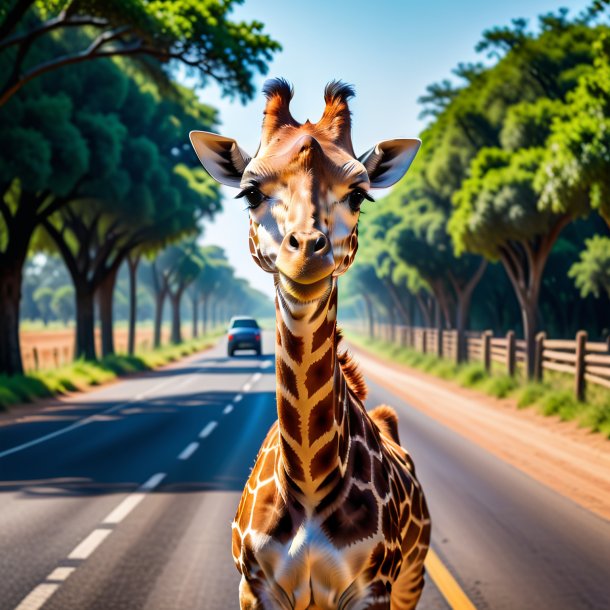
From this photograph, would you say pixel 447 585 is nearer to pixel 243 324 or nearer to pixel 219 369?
pixel 219 369

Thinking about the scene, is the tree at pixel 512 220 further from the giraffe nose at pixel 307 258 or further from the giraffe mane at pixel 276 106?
the giraffe nose at pixel 307 258

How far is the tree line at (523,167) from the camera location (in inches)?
574

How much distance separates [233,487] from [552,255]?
99.3 ft

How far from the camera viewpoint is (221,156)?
341 cm

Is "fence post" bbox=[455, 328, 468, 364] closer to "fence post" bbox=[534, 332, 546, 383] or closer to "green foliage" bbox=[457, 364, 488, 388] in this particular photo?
"green foliage" bbox=[457, 364, 488, 388]

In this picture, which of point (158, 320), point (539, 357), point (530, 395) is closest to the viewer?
point (530, 395)

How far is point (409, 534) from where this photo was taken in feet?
14.3

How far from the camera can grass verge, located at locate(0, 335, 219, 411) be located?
21453mm

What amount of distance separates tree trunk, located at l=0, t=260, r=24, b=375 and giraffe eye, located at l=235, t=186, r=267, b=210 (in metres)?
22.3

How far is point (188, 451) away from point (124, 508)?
4316 millimetres

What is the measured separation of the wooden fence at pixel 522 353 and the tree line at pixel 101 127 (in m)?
10.4

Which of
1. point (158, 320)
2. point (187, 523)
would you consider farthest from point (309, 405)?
point (158, 320)

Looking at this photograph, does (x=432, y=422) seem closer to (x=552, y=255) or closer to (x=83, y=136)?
(x=83, y=136)

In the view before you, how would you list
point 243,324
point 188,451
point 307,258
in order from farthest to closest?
point 243,324, point 188,451, point 307,258
